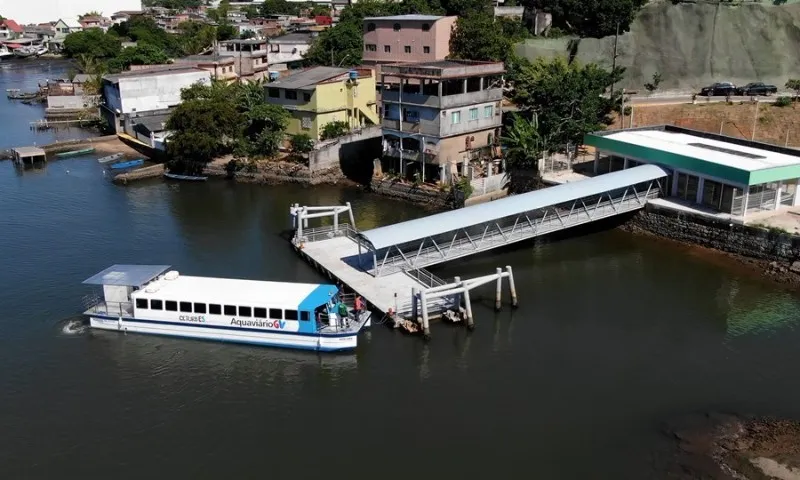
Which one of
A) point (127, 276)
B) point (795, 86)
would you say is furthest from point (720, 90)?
point (127, 276)

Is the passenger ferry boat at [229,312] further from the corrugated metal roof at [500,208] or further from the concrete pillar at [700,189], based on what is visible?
the concrete pillar at [700,189]

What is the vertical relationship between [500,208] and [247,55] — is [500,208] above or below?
below

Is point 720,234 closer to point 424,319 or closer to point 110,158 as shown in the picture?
point 424,319

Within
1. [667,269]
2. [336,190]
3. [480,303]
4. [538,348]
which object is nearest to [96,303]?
[480,303]

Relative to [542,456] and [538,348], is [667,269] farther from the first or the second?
[542,456]

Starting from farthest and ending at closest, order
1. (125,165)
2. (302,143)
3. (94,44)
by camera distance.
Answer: (94,44) < (125,165) < (302,143)

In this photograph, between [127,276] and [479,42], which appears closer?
[127,276]
